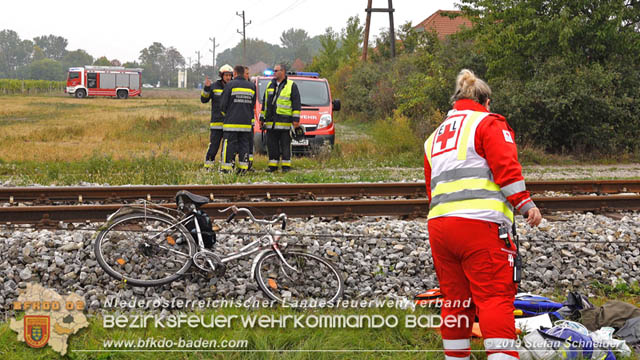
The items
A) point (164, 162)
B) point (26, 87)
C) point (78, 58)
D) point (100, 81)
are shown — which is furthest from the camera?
point (78, 58)

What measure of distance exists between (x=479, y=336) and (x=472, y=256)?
108cm

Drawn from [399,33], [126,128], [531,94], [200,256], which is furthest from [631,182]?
[399,33]

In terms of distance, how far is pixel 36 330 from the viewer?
147 inches

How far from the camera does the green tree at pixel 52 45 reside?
17800 centimetres

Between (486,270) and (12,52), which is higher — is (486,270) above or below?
below

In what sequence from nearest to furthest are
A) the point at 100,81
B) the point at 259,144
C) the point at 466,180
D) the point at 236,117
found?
the point at 466,180 → the point at 236,117 → the point at 259,144 → the point at 100,81

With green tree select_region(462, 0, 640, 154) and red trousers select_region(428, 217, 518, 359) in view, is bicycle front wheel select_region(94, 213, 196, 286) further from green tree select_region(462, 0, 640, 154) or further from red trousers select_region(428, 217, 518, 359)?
green tree select_region(462, 0, 640, 154)

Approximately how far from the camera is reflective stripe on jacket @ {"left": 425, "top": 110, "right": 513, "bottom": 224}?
315 centimetres

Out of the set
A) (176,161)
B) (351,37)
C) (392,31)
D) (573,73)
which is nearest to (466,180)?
(176,161)

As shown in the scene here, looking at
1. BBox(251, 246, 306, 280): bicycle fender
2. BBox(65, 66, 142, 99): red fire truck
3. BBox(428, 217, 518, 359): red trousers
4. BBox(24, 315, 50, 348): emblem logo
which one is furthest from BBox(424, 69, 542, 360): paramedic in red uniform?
BBox(65, 66, 142, 99): red fire truck

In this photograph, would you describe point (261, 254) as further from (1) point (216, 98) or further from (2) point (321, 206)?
(1) point (216, 98)

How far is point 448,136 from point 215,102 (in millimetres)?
8416

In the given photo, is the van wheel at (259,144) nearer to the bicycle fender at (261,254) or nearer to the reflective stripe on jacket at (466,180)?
the bicycle fender at (261,254)

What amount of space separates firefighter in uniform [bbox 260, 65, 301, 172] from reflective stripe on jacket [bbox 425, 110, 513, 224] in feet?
26.1
